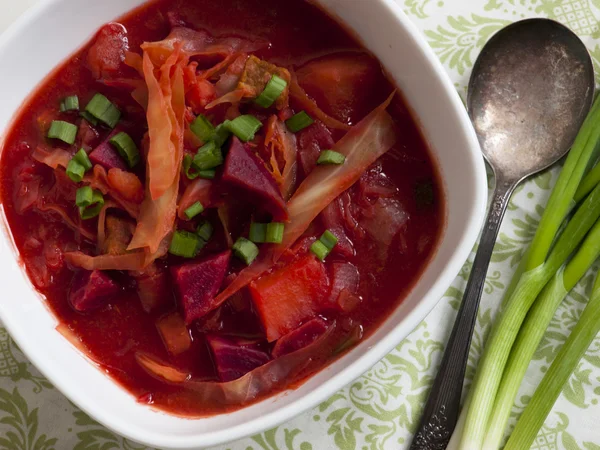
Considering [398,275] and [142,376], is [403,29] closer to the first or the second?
[398,275]

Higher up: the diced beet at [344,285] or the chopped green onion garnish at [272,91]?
the chopped green onion garnish at [272,91]

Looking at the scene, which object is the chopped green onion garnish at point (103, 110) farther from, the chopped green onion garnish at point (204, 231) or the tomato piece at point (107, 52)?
the chopped green onion garnish at point (204, 231)

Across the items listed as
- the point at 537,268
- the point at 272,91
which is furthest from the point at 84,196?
the point at 537,268

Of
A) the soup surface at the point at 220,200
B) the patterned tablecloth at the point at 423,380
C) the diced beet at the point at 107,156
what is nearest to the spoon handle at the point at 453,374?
the patterned tablecloth at the point at 423,380

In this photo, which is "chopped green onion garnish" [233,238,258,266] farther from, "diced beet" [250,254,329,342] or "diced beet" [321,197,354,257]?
"diced beet" [321,197,354,257]

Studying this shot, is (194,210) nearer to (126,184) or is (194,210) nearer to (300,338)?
(126,184)

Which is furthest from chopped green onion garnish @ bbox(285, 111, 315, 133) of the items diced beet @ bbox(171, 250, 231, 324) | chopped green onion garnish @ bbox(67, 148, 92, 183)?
chopped green onion garnish @ bbox(67, 148, 92, 183)
